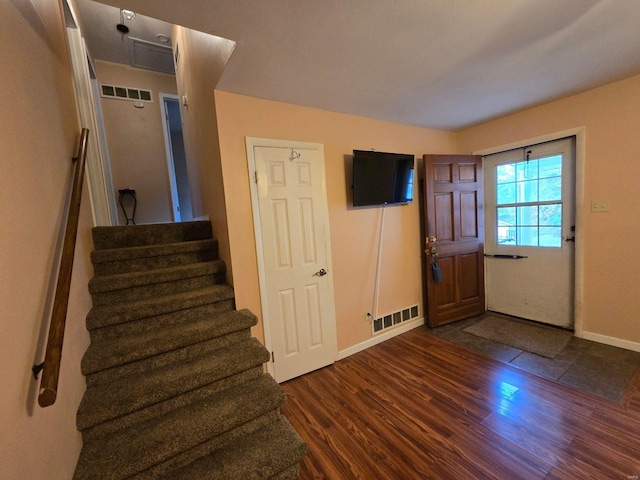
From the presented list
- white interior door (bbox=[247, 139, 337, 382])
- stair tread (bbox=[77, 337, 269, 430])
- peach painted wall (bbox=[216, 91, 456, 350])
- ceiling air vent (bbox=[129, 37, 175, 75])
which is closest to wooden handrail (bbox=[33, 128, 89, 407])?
stair tread (bbox=[77, 337, 269, 430])

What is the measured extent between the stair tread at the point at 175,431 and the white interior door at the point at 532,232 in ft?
10.1

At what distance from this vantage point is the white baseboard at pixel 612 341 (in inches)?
90.4

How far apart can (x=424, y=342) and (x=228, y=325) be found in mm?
2080

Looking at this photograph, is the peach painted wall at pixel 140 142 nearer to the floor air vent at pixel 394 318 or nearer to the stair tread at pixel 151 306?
the stair tread at pixel 151 306

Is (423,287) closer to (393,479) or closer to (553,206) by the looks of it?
(553,206)

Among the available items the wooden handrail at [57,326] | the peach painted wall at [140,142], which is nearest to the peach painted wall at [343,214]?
the wooden handrail at [57,326]

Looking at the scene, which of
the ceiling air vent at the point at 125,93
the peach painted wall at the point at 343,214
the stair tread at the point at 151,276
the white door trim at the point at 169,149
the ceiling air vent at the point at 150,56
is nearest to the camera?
the stair tread at the point at 151,276

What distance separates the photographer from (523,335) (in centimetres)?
272

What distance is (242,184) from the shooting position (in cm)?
204

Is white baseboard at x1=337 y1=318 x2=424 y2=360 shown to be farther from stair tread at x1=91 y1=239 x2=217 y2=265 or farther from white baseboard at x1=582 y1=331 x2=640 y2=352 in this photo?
stair tread at x1=91 y1=239 x2=217 y2=265

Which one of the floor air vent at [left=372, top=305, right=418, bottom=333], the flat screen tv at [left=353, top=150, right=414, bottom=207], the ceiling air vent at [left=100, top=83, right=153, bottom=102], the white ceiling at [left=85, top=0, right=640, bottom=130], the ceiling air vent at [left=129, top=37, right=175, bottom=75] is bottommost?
the floor air vent at [left=372, top=305, right=418, bottom=333]

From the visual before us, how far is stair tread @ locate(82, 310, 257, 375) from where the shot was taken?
4.72 ft

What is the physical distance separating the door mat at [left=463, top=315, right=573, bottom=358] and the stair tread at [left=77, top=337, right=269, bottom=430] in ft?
8.11

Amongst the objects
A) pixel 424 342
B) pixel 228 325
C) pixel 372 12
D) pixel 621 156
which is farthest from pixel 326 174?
pixel 621 156
